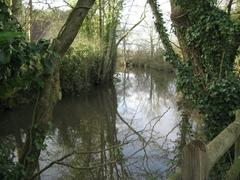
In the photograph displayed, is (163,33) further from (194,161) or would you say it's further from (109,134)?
(194,161)

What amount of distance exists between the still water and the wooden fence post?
226 centimetres

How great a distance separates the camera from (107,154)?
25.9 ft

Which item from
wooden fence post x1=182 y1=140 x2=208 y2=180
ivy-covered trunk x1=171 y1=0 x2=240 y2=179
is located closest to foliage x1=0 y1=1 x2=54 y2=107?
wooden fence post x1=182 y1=140 x2=208 y2=180

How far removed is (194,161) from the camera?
5.60ft

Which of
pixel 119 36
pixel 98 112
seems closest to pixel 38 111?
pixel 98 112

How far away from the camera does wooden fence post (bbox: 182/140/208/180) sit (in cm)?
168

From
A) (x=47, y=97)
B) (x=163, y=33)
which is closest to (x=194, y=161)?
(x=47, y=97)

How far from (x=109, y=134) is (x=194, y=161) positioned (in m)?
8.58

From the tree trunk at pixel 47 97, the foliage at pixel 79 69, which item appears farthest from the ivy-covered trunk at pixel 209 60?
the foliage at pixel 79 69

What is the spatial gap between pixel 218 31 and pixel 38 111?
14.8ft

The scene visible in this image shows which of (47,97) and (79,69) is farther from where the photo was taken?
(79,69)

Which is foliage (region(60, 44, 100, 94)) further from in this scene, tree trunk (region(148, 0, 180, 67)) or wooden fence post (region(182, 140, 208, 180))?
wooden fence post (region(182, 140, 208, 180))

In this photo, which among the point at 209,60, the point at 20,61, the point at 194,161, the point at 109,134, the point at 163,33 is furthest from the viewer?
the point at 109,134

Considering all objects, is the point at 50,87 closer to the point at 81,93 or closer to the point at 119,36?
the point at 81,93
